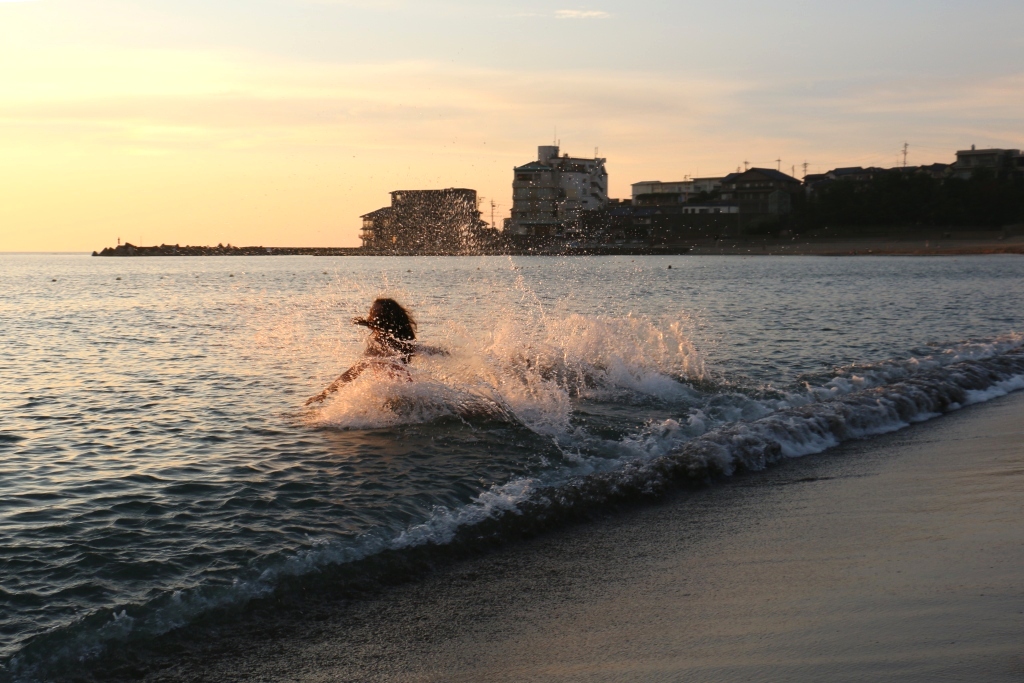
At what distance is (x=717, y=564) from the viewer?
5.88 meters

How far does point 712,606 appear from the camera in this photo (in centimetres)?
512

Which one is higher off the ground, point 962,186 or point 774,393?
point 962,186

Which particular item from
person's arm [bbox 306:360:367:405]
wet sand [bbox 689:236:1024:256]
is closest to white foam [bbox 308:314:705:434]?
person's arm [bbox 306:360:367:405]

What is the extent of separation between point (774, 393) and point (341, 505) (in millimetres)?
8150

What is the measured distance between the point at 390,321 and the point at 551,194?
132563 millimetres

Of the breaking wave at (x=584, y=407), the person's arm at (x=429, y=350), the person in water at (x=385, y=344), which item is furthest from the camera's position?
the person's arm at (x=429, y=350)

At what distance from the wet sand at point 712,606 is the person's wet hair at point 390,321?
5.20 meters

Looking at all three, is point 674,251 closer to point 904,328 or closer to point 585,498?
point 904,328

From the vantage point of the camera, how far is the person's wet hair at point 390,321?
1152 centimetres

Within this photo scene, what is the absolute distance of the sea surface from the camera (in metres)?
5.73

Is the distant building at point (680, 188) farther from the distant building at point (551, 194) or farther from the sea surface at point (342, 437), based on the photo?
the sea surface at point (342, 437)

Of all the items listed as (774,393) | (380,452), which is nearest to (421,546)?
(380,452)

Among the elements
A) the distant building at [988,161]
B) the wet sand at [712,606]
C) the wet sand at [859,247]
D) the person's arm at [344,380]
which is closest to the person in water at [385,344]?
the person's arm at [344,380]

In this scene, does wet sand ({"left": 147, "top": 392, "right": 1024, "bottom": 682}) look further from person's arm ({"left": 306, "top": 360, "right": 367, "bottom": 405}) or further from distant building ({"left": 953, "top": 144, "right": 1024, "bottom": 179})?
distant building ({"left": 953, "top": 144, "right": 1024, "bottom": 179})
